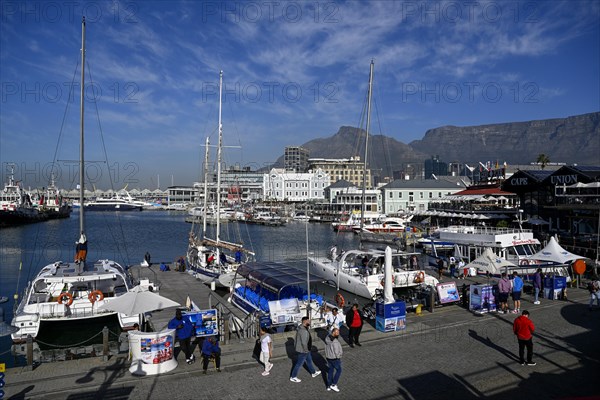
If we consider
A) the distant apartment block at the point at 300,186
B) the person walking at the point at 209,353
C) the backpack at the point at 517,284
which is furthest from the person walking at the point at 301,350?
the distant apartment block at the point at 300,186

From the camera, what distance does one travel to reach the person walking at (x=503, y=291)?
18.4 metres

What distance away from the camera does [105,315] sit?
18.6 m

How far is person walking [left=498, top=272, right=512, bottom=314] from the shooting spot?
1838 centimetres

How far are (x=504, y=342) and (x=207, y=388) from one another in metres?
9.97

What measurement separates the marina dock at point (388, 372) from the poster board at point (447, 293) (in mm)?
3199

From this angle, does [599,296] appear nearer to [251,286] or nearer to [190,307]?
[251,286]

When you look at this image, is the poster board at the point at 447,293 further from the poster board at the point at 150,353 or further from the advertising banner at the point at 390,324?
the poster board at the point at 150,353

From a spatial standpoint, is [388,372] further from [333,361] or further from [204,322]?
[204,322]

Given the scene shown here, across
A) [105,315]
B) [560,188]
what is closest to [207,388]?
[105,315]

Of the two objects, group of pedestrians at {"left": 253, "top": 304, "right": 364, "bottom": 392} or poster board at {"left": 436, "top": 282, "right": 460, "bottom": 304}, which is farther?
poster board at {"left": 436, "top": 282, "right": 460, "bottom": 304}

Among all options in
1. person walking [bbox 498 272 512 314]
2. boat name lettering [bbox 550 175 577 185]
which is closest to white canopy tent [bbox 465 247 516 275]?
person walking [bbox 498 272 512 314]

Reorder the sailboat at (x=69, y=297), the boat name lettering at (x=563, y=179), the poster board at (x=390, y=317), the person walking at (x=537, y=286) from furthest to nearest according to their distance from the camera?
the boat name lettering at (x=563, y=179) < the person walking at (x=537, y=286) < the sailboat at (x=69, y=297) < the poster board at (x=390, y=317)

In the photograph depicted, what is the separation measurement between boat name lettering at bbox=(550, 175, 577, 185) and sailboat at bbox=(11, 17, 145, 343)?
41.2m

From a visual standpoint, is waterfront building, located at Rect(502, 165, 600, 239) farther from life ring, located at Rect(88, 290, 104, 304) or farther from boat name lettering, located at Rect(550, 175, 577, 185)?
life ring, located at Rect(88, 290, 104, 304)
